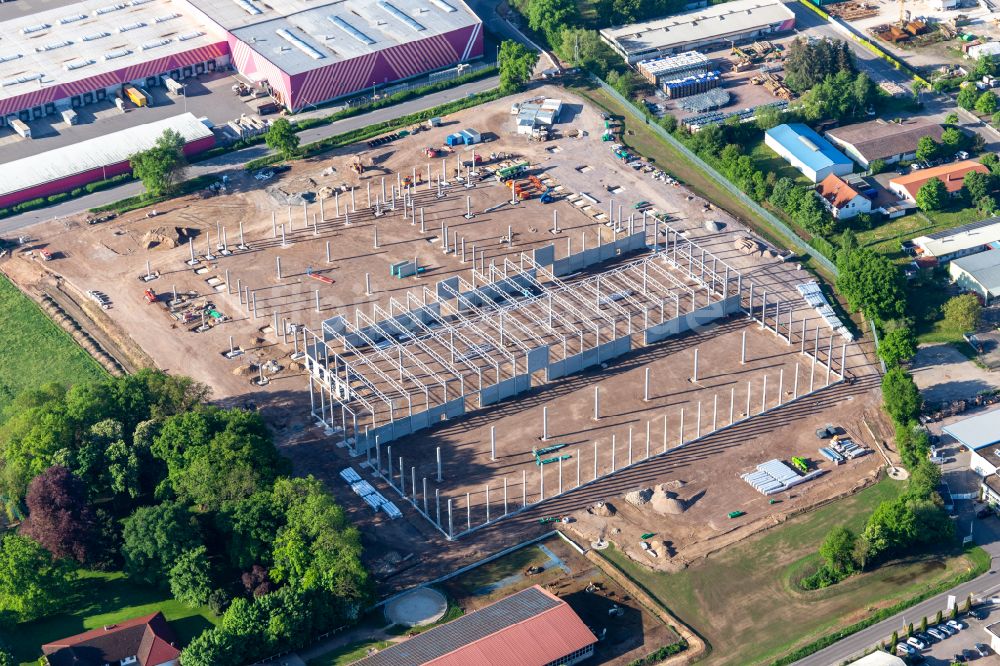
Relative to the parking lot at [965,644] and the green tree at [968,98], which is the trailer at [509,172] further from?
the parking lot at [965,644]

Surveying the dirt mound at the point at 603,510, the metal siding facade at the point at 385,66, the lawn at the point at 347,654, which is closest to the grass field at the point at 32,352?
the lawn at the point at 347,654

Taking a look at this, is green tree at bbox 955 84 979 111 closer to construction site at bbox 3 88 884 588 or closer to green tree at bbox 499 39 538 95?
construction site at bbox 3 88 884 588

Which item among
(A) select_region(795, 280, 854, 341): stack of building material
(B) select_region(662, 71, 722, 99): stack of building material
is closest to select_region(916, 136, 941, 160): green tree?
(A) select_region(795, 280, 854, 341): stack of building material

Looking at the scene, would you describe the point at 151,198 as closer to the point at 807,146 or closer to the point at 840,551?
the point at 807,146

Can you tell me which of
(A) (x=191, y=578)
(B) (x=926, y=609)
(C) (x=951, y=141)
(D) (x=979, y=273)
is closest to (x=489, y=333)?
(A) (x=191, y=578)

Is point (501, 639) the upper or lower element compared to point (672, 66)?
lower

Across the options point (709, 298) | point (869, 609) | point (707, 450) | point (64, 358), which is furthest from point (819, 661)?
point (64, 358)
